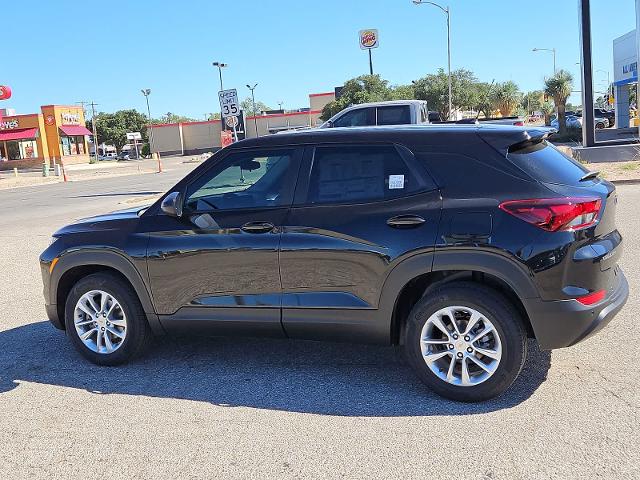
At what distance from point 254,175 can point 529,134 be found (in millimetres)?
1998

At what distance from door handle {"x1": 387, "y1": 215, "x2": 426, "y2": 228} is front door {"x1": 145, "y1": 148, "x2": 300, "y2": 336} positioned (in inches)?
30.7

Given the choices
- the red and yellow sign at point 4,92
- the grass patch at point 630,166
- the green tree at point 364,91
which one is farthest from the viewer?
the red and yellow sign at point 4,92

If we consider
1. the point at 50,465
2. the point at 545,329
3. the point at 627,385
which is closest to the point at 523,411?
the point at 545,329

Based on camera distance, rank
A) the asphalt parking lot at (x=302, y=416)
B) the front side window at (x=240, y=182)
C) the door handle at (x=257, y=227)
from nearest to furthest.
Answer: the asphalt parking lot at (x=302, y=416) < the door handle at (x=257, y=227) < the front side window at (x=240, y=182)

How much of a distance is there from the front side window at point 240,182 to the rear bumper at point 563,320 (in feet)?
6.41

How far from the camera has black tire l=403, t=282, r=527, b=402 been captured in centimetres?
397

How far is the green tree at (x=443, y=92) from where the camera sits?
205ft

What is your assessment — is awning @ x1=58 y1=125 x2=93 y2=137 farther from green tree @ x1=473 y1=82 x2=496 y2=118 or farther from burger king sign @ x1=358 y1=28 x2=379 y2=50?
green tree @ x1=473 y1=82 x2=496 y2=118

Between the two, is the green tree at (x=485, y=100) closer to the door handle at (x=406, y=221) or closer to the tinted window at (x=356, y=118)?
the tinted window at (x=356, y=118)

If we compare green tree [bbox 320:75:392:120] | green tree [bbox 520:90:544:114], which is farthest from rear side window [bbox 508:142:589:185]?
green tree [bbox 520:90:544:114]

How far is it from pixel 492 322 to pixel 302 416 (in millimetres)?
1339

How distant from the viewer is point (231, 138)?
2170 centimetres

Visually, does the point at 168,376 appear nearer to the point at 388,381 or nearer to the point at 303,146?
the point at 388,381

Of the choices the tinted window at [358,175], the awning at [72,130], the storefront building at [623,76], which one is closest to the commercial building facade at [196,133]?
the awning at [72,130]
